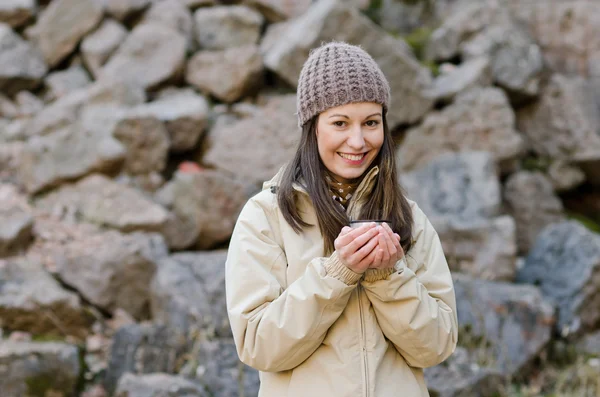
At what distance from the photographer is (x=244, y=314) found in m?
2.16

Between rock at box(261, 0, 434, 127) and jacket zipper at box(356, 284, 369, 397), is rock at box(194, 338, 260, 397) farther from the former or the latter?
rock at box(261, 0, 434, 127)

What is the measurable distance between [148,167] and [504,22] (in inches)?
206

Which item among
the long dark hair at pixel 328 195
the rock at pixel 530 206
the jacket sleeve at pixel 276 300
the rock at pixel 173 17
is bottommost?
the rock at pixel 530 206

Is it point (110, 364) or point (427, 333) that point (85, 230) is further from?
point (427, 333)

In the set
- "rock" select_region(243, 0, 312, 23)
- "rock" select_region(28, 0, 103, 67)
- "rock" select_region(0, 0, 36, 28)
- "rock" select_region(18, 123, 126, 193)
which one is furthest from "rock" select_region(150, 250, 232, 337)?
"rock" select_region(0, 0, 36, 28)

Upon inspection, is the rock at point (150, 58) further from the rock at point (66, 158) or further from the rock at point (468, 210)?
the rock at point (468, 210)

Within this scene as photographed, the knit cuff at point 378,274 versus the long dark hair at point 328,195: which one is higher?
the long dark hair at point 328,195

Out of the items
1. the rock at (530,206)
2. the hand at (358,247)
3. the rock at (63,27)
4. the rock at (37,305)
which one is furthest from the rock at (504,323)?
the rock at (63,27)

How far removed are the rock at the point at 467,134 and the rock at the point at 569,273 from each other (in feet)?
Result: 4.93

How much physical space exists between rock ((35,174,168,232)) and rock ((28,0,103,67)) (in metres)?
3.20

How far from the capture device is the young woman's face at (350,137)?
2.34m

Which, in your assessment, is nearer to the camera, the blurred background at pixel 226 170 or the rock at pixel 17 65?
the blurred background at pixel 226 170

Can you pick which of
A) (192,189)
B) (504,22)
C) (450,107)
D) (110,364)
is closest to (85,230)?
(192,189)

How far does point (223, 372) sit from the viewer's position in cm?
436
